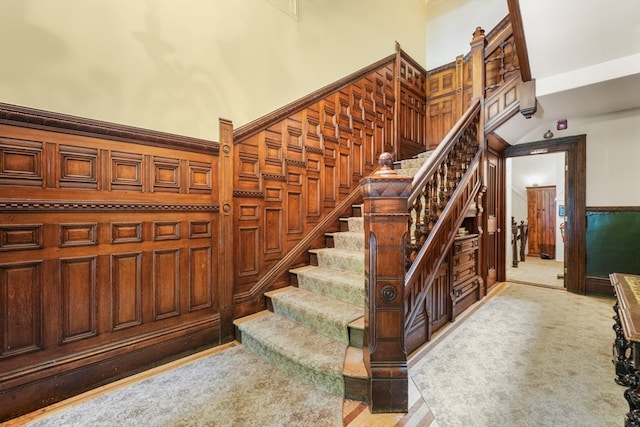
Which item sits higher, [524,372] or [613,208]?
[613,208]

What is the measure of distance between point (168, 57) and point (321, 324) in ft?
7.38

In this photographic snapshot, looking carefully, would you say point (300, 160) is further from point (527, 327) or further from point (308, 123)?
point (527, 327)

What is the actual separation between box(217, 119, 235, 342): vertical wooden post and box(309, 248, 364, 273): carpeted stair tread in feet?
2.97

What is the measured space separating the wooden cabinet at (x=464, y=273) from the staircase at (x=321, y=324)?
0.98 m

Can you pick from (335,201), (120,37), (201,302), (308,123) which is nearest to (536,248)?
(335,201)

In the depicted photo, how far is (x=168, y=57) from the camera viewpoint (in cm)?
192

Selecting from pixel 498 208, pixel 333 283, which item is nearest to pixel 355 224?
pixel 333 283

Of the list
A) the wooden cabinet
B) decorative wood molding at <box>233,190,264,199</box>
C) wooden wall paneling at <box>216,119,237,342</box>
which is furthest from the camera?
→ the wooden cabinet

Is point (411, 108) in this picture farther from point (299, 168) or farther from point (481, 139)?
point (299, 168)

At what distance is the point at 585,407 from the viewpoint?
57.8 inches

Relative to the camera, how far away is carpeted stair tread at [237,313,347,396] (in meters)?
1.58

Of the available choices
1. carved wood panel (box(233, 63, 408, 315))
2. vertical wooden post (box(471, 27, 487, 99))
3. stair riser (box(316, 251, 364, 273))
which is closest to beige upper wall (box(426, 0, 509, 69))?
vertical wooden post (box(471, 27, 487, 99))

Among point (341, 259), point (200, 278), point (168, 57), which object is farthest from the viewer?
point (341, 259)

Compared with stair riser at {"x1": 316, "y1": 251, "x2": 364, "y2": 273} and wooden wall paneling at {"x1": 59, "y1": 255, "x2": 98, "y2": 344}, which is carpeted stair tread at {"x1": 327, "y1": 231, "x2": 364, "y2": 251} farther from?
wooden wall paneling at {"x1": 59, "y1": 255, "x2": 98, "y2": 344}
